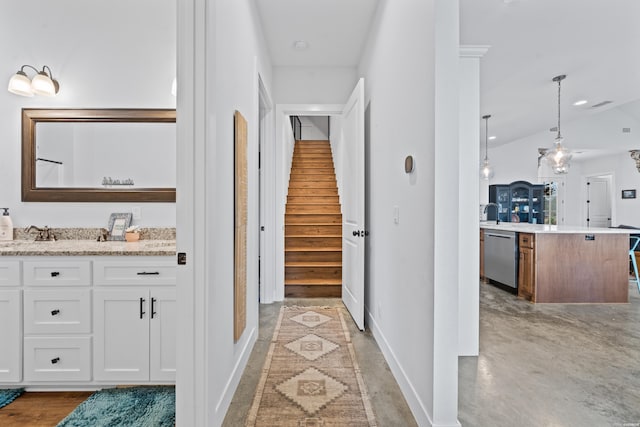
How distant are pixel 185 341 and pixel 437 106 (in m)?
1.57

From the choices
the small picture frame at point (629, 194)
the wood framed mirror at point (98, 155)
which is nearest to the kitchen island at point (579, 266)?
the wood framed mirror at point (98, 155)

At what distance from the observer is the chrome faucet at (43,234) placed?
236 centimetres

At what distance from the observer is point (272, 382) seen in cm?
210

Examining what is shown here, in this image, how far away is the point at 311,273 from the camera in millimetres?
4246

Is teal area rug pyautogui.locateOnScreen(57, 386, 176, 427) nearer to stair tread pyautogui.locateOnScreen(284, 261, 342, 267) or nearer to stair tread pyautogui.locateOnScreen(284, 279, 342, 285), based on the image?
stair tread pyautogui.locateOnScreen(284, 279, 342, 285)

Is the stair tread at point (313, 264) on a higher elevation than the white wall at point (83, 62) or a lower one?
lower

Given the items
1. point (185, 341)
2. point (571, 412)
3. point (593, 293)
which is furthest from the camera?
point (593, 293)

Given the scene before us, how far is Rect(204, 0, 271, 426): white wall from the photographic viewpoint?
1.50m

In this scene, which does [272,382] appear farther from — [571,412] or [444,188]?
[571,412]

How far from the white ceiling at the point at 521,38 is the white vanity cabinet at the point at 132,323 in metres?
2.36

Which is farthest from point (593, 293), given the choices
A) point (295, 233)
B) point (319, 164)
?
point (319, 164)

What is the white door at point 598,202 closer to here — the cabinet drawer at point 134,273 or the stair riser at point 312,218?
the stair riser at point 312,218

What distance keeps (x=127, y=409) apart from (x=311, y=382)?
104 centimetres

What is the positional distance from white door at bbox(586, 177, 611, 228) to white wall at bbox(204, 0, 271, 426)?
367 inches
